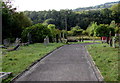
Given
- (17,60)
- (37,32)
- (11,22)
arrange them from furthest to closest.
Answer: (11,22), (37,32), (17,60)

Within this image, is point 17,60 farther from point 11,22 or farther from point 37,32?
point 11,22

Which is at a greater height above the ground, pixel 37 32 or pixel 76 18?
pixel 76 18

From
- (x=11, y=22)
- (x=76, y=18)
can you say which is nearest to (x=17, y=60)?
(x=11, y=22)

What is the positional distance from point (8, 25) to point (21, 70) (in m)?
24.0

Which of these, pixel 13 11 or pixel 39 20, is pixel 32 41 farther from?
pixel 39 20

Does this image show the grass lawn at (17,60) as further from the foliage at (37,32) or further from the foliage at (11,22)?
the foliage at (11,22)

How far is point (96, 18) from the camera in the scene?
69188 mm

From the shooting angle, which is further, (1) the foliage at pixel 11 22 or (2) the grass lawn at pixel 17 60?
(1) the foliage at pixel 11 22

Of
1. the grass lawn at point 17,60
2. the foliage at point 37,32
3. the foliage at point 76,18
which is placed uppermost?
the foliage at point 76,18

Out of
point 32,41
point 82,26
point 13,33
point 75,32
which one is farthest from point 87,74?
point 82,26

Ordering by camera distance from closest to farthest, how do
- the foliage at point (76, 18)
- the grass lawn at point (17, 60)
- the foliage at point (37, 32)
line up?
the grass lawn at point (17, 60)
the foliage at point (37, 32)
the foliage at point (76, 18)

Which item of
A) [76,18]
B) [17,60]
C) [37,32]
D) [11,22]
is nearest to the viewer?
[17,60]

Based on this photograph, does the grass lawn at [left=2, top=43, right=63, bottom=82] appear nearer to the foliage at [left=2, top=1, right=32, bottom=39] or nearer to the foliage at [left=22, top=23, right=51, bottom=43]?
→ the foliage at [left=22, top=23, right=51, bottom=43]

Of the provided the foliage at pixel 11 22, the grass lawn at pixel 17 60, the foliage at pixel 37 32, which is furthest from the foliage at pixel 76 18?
the grass lawn at pixel 17 60
